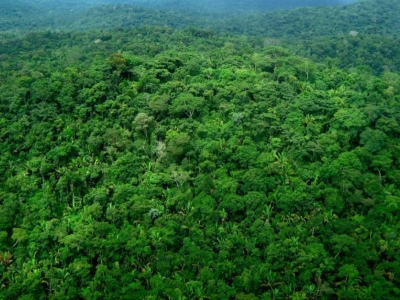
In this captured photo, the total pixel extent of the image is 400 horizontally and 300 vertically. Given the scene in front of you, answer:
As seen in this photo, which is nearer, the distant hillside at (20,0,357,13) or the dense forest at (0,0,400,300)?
the dense forest at (0,0,400,300)

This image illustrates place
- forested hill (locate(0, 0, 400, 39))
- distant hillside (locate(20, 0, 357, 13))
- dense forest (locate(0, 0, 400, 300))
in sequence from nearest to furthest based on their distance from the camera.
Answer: dense forest (locate(0, 0, 400, 300)) → forested hill (locate(0, 0, 400, 39)) → distant hillside (locate(20, 0, 357, 13))

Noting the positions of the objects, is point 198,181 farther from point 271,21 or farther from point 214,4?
point 214,4

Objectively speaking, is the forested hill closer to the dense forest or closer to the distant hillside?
the distant hillside

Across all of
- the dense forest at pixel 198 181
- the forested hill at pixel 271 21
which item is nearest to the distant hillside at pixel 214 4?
the forested hill at pixel 271 21

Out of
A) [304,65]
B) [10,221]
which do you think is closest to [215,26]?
[304,65]

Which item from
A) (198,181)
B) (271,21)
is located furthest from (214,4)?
(198,181)

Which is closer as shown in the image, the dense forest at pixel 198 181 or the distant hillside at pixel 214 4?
the dense forest at pixel 198 181

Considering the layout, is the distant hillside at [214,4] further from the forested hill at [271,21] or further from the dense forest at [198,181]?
the dense forest at [198,181]

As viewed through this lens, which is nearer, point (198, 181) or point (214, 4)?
point (198, 181)

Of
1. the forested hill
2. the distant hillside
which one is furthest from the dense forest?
the distant hillside
